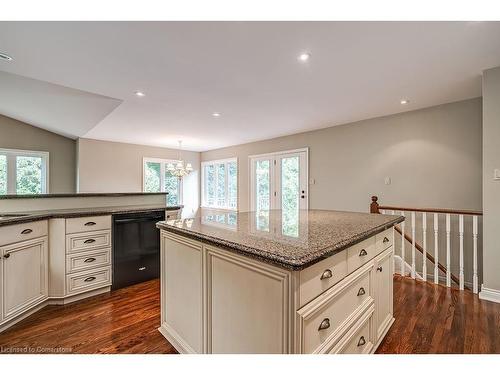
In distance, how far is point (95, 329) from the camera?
1.96m

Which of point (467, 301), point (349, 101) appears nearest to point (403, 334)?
point (467, 301)

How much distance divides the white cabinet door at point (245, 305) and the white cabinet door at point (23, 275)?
5.83 feet

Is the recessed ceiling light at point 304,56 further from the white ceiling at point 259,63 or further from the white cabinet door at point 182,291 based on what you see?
the white cabinet door at point 182,291

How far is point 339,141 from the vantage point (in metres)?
4.56

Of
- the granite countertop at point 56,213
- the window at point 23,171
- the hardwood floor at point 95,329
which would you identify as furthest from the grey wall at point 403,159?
the window at point 23,171

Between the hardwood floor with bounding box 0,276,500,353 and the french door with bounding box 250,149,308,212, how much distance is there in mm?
2909

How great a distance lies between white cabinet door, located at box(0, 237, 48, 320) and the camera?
1.93 meters

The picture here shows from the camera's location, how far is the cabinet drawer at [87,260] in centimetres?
244

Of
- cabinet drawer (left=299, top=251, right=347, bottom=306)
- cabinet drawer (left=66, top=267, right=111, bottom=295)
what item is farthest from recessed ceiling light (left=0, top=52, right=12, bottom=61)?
cabinet drawer (left=299, top=251, right=347, bottom=306)

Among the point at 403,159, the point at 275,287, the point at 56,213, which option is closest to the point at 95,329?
the point at 56,213

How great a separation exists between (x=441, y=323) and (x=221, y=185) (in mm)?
5821

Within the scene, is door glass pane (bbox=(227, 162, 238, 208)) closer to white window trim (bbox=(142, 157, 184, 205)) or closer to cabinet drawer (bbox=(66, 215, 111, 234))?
white window trim (bbox=(142, 157, 184, 205))
